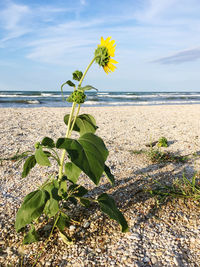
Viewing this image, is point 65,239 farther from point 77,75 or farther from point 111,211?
point 77,75

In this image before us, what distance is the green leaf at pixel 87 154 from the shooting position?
4.82ft

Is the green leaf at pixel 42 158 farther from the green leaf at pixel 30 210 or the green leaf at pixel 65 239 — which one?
the green leaf at pixel 65 239

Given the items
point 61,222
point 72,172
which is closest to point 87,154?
point 72,172

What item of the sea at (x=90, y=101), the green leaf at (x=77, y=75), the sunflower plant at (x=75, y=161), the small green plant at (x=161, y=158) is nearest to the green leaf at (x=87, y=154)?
the sunflower plant at (x=75, y=161)

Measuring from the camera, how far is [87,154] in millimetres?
1533

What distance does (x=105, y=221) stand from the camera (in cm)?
211

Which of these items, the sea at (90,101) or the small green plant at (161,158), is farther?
the sea at (90,101)

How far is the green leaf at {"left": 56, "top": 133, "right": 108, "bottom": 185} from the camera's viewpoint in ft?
4.82

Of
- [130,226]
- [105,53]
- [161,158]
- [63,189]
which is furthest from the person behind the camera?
[161,158]

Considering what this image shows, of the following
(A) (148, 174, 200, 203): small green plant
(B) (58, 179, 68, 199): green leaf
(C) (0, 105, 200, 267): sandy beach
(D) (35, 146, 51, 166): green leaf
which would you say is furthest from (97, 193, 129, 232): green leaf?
(A) (148, 174, 200, 203): small green plant

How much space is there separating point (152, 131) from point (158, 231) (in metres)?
4.16

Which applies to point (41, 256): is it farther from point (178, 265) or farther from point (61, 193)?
point (178, 265)

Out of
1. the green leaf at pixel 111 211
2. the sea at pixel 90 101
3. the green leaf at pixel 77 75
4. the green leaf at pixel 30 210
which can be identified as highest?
the green leaf at pixel 77 75

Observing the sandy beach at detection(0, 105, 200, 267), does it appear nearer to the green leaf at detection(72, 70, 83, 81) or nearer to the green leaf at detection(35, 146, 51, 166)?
the green leaf at detection(35, 146, 51, 166)
